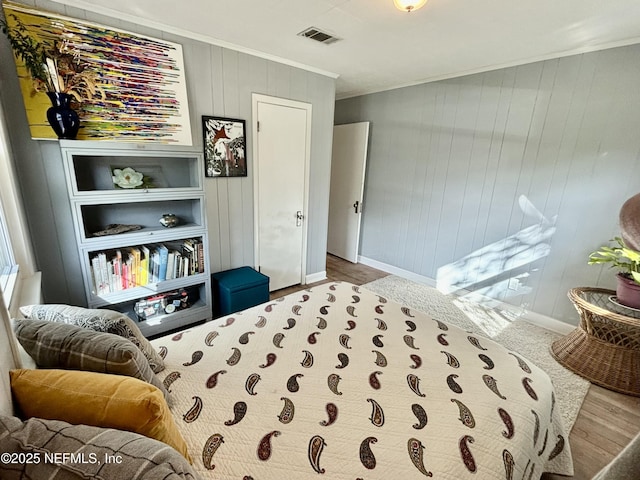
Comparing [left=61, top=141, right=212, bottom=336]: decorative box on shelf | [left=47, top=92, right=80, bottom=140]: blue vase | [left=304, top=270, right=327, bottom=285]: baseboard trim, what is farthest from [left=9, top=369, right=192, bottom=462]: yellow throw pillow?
[left=304, top=270, right=327, bottom=285]: baseboard trim

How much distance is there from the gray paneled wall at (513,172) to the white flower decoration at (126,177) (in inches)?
118

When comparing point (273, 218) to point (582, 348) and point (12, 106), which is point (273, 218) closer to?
point (12, 106)

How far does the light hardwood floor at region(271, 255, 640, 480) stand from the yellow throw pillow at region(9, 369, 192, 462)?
1867mm

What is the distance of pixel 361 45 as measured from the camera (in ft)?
8.11

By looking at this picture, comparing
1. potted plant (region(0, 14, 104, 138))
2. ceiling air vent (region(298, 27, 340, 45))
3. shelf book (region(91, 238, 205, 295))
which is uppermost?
ceiling air vent (region(298, 27, 340, 45))

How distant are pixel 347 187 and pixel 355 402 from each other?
362 centimetres

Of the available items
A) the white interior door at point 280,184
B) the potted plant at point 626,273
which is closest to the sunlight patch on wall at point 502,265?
the potted plant at point 626,273

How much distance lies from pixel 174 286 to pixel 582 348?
3350mm

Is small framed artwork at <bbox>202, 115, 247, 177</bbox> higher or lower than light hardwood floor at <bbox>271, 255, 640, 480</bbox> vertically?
higher

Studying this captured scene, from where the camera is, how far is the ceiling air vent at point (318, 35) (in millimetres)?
2229

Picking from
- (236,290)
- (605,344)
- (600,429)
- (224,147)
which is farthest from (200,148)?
(605,344)

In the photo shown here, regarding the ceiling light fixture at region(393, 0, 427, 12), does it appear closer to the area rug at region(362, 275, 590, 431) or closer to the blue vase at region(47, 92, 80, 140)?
the blue vase at region(47, 92, 80, 140)

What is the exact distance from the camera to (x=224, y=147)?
273cm

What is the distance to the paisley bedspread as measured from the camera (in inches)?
38.4
